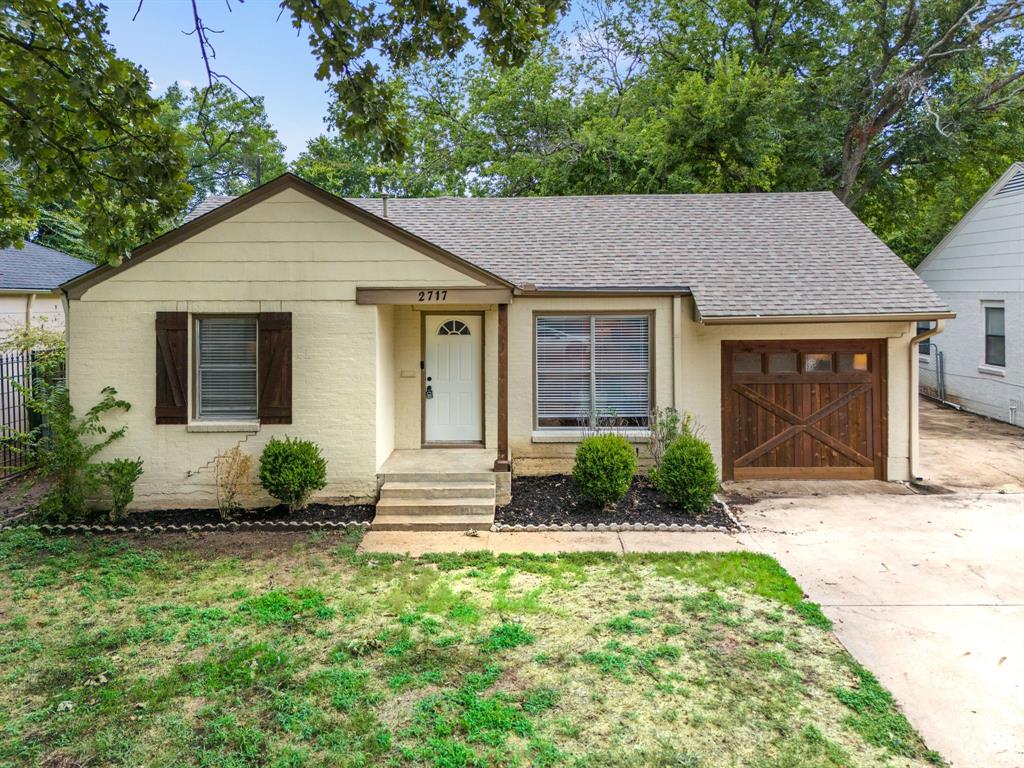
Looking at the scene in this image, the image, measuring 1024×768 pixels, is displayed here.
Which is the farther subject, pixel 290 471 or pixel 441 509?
pixel 441 509

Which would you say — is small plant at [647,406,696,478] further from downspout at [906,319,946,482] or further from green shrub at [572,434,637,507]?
downspout at [906,319,946,482]

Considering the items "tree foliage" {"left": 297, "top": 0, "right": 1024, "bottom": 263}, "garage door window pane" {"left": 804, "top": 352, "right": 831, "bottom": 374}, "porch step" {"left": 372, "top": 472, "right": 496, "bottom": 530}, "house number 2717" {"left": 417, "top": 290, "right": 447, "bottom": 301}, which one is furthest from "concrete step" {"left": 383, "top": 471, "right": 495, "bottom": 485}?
"tree foliage" {"left": 297, "top": 0, "right": 1024, "bottom": 263}

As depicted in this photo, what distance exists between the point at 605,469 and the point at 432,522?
2326 mm

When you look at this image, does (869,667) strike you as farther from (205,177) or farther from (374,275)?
(205,177)

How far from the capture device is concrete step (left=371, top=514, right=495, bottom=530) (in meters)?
8.17

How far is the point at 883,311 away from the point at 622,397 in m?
4.01

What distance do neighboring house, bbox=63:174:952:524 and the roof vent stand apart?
5.08 m

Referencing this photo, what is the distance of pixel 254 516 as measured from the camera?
338 inches

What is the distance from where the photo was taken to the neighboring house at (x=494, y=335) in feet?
28.8

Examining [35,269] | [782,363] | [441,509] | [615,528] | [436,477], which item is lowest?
[615,528]

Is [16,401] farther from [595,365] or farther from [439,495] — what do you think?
[595,365]

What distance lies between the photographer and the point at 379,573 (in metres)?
6.67

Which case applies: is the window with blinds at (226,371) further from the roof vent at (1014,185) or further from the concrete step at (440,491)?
the roof vent at (1014,185)

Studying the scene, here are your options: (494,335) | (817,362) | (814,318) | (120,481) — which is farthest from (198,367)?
(817,362)
